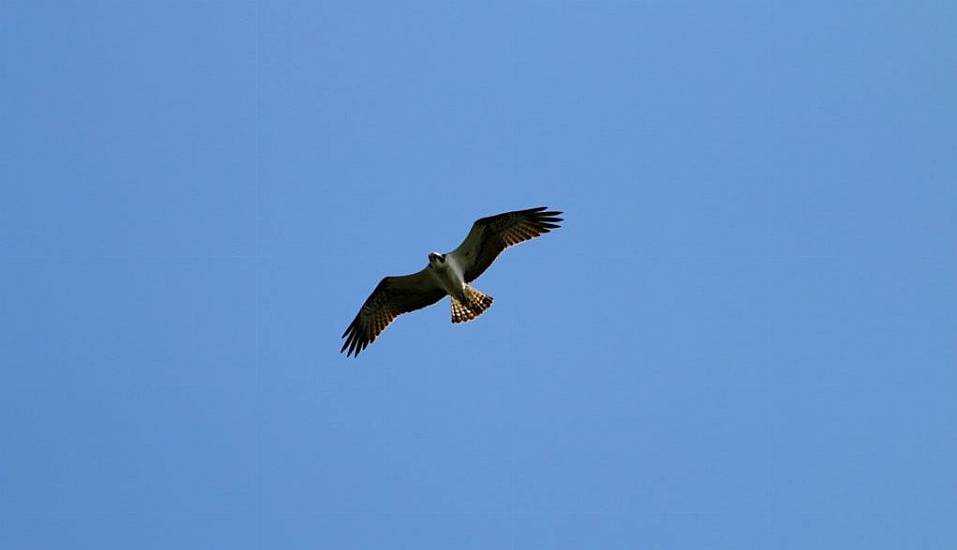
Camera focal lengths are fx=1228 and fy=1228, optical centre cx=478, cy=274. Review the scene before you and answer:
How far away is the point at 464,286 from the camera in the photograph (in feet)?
60.0

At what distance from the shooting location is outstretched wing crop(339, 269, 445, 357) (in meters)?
18.8

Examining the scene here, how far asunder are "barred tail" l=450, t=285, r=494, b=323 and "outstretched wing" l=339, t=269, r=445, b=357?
46 cm

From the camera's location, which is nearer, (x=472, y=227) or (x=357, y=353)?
(x=472, y=227)

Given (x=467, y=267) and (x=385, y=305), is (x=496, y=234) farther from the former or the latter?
(x=385, y=305)

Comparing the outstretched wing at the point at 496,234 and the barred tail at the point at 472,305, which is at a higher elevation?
the outstretched wing at the point at 496,234

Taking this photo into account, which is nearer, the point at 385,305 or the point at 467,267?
the point at 467,267

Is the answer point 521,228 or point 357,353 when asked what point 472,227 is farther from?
point 357,353

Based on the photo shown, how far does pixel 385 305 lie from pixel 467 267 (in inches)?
62.7

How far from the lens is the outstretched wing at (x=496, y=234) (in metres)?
18.1

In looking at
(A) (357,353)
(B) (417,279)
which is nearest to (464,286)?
(B) (417,279)

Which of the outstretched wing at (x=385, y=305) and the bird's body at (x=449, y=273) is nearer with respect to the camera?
the bird's body at (x=449, y=273)

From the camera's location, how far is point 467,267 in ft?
60.4

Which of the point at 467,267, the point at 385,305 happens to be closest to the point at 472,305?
the point at 467,267

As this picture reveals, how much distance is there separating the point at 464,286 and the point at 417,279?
0.77 metres
